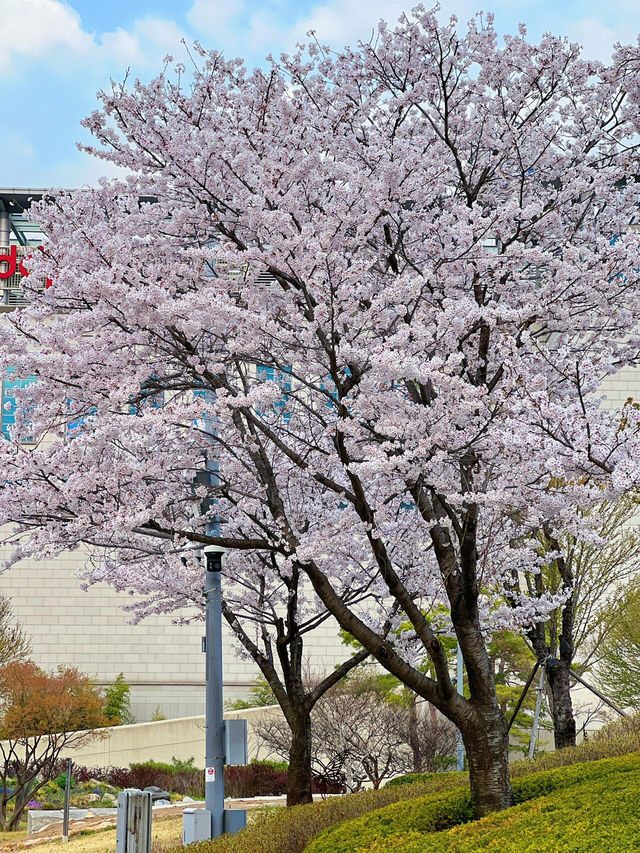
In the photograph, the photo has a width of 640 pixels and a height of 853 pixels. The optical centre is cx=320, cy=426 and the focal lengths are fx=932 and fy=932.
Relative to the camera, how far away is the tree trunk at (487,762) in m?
7.92

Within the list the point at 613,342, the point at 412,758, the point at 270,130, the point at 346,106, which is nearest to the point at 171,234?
the point at 270,130

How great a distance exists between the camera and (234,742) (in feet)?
29.1

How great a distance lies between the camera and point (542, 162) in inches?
351

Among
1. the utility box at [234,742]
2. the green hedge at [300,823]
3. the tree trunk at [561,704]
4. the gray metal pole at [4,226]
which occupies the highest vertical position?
the gray metal pole at [4,226]

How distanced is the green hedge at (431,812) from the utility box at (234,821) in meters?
1.16

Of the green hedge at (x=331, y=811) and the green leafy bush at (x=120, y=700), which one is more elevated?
the green leafy bush at (x=120, y=700)

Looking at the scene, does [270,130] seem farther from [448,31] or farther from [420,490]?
[420,490]

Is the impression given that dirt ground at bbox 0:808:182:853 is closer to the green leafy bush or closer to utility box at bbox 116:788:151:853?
utility box at bbox 116:788:151:853

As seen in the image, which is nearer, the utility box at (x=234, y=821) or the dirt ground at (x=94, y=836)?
the utility box at (x=234, y=821)

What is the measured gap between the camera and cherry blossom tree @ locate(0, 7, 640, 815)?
23.9 ft

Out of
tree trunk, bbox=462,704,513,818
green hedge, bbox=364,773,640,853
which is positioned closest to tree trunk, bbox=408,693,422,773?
tree trunk, bbox=462,704,513,818

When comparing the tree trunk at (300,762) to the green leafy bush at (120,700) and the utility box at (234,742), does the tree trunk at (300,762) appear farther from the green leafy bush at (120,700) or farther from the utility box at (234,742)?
the green leafy bush at (120,700)

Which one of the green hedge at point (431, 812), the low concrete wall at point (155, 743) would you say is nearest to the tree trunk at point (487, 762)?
the green hedge at point (431, 812)

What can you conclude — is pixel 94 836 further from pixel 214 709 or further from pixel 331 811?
pixel 214 709
